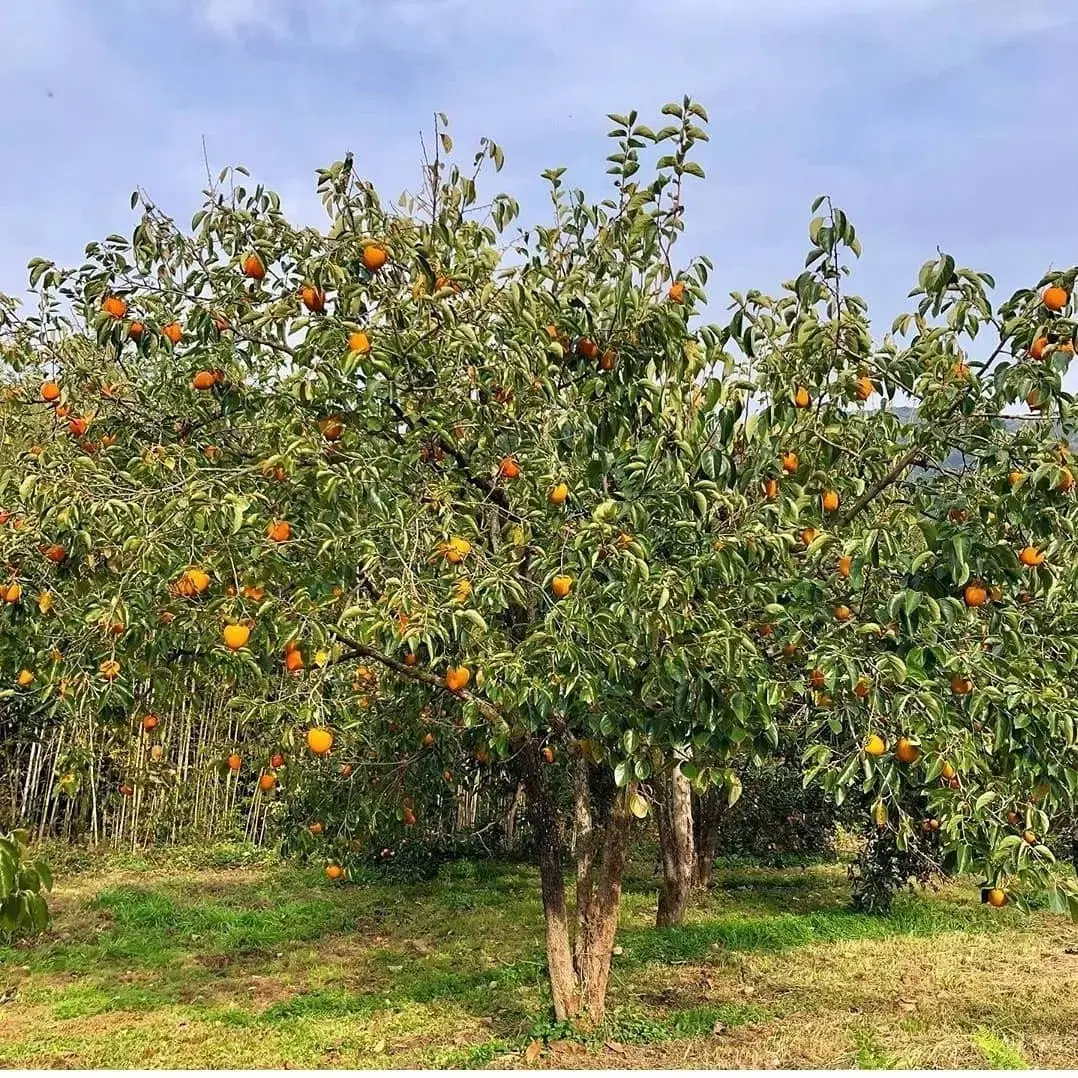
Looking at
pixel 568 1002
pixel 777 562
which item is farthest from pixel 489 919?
pixel 777 562

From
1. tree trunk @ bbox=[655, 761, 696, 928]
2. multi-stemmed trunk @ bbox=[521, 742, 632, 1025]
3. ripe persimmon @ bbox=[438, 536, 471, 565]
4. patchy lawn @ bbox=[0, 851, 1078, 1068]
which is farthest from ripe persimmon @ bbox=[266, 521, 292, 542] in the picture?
tree trunk @ bbox=[655, 761, 696, 928]

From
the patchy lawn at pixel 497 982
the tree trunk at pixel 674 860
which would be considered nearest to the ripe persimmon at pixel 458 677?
the patchy lawn at pixel 497 982

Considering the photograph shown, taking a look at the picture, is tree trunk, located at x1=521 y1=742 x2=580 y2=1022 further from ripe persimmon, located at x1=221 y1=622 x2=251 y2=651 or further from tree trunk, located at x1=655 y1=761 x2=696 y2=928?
tree trunk, located at x1=655 y1=761 x2=696 y2=928

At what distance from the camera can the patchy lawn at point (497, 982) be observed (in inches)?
159

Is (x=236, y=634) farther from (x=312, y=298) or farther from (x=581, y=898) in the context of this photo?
(x=581, y=898)

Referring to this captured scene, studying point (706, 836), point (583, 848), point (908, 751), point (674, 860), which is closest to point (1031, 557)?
point (908, 751)

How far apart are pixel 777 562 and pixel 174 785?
7043 millimetres

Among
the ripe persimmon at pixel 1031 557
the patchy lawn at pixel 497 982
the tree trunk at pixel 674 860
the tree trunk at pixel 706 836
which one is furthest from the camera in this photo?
the tree trunk at pixel 706 836

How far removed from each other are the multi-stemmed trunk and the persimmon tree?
0.85 meters

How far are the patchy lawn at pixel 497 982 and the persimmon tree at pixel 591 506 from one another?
158cm

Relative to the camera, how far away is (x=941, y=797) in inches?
101

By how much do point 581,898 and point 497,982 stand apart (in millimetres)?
1151

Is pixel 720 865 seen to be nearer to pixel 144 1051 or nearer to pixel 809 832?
pixel 809 832

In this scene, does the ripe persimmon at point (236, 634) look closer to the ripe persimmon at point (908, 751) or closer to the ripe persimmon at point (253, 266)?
the ripe persimmon at point (253, 266)
